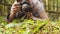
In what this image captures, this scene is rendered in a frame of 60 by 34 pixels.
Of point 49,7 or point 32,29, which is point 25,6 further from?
point 49,7

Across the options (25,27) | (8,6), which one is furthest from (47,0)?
(25,27)

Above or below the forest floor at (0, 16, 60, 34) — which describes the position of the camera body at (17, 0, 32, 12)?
above

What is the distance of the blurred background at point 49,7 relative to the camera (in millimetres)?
3643

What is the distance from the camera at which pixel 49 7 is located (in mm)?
4531

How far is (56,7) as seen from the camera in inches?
180

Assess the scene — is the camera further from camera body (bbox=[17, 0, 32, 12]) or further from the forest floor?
the forest floor

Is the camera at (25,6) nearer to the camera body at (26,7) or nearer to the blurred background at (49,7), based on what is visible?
the camera body at (26,7)

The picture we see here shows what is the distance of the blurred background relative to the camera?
3643mm

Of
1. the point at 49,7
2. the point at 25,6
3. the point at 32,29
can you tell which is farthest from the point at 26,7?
the point at 49,7

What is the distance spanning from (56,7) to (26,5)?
2.74m

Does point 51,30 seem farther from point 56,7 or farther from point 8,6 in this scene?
point 56,7

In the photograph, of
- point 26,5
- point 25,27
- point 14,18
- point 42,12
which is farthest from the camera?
point 42,12

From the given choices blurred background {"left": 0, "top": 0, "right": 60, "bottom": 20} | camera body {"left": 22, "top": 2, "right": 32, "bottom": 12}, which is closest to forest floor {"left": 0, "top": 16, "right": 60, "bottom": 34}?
camera body {"left": 22, "top": 2, "right": 32, "bottom": 12}

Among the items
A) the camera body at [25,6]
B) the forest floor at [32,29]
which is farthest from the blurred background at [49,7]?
the forest floor at [32,29]
